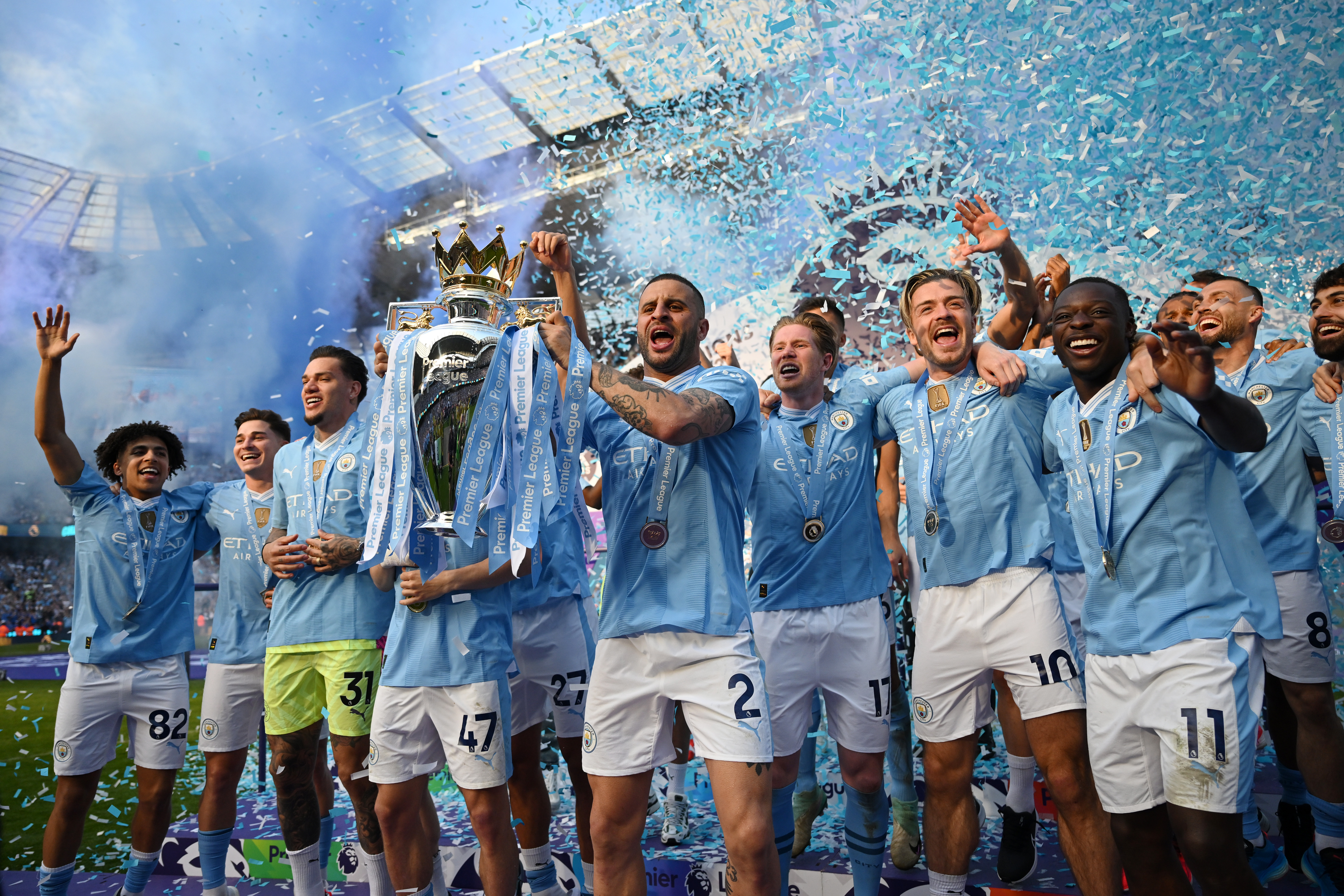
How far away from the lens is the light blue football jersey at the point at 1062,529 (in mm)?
3801

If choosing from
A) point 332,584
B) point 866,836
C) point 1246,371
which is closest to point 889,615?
point 866,836

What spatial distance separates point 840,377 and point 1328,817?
247cm

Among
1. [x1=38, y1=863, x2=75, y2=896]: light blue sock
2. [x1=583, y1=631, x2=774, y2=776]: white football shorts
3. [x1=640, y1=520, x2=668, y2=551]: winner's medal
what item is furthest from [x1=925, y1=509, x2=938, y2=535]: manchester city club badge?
[x1=38, y1=863, x2=75, y2=896]: light blue sock

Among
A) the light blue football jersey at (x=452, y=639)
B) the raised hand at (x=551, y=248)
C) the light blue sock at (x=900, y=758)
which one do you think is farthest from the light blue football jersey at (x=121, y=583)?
the light blue sock at (x=900, y=758)

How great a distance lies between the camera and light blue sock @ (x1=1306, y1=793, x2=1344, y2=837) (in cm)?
313

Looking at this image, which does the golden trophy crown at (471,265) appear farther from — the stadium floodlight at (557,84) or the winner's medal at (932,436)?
the stadium floodlight at (557,84)

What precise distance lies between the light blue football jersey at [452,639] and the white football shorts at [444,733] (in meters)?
0.04

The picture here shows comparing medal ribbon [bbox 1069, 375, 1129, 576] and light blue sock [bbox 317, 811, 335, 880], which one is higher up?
medal ribbon [bbox 1069, 375, 1129, 576]

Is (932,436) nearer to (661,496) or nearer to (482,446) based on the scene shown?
(661,496)

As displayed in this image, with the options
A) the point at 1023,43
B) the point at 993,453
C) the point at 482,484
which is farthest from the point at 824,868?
the point at 1023,43

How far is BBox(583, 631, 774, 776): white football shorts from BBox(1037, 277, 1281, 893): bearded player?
1.01 m

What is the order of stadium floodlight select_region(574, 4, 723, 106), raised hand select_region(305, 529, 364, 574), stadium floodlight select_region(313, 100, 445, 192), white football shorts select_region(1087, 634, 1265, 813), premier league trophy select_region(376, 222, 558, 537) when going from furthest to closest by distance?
1. stadium floodlight select_region(313, 100, 445, 192)
2. stadium floodlight select_region(574, 4, 723, 106)
3. raised hand select_region(305, 529, 364, 574)
4. white football shorts select_region(1087, 634, 1265, 813)
5. premier league trophy select_region(376, 222, 558, 537)

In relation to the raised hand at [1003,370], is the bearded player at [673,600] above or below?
below

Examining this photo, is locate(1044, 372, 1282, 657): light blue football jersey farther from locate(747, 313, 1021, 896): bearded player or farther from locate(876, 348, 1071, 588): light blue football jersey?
locate(747, 313, 1021, 896): bearded player
